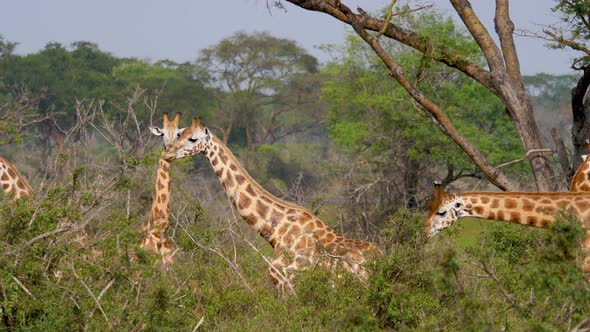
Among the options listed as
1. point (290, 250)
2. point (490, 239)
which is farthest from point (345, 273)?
point (490, 239)

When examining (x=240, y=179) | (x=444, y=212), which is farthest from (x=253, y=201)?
(x=444, y=212)

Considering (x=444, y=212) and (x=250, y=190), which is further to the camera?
(x=250, y=190)

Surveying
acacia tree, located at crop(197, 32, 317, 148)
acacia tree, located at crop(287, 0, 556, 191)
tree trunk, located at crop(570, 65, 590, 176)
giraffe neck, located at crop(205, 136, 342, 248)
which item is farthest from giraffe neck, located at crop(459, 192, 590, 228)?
acacia tree, located at crop(197, 32, 317, 148)

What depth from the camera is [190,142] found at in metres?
8.30

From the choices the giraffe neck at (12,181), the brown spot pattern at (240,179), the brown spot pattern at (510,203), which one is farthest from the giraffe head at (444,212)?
the giraffe neck at (12,181)

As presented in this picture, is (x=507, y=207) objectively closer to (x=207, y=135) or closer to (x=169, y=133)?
(x=207, y=135)

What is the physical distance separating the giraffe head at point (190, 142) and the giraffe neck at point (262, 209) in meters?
0.09

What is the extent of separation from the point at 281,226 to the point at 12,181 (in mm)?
2634

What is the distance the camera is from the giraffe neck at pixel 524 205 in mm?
7039

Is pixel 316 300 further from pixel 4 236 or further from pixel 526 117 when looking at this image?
pixel 526 117

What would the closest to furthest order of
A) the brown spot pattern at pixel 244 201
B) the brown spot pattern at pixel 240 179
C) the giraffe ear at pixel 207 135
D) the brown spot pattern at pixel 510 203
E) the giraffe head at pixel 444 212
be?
the brown spot pattern at pixel 510 203, the giraffe head at pixel 444 212, the brown spot pattern at pixel 244 201, the brown spot pattern at pixel 240 179, the giraffe ear at pixel 207 135

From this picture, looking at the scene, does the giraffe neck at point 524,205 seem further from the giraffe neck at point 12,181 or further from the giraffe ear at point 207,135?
the giraffe neck at point 12,181

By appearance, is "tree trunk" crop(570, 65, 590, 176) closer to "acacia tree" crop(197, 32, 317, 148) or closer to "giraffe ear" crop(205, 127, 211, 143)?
"giraffe ear" crop(205, 127, 211, 143)

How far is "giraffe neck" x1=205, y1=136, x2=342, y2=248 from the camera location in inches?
305
